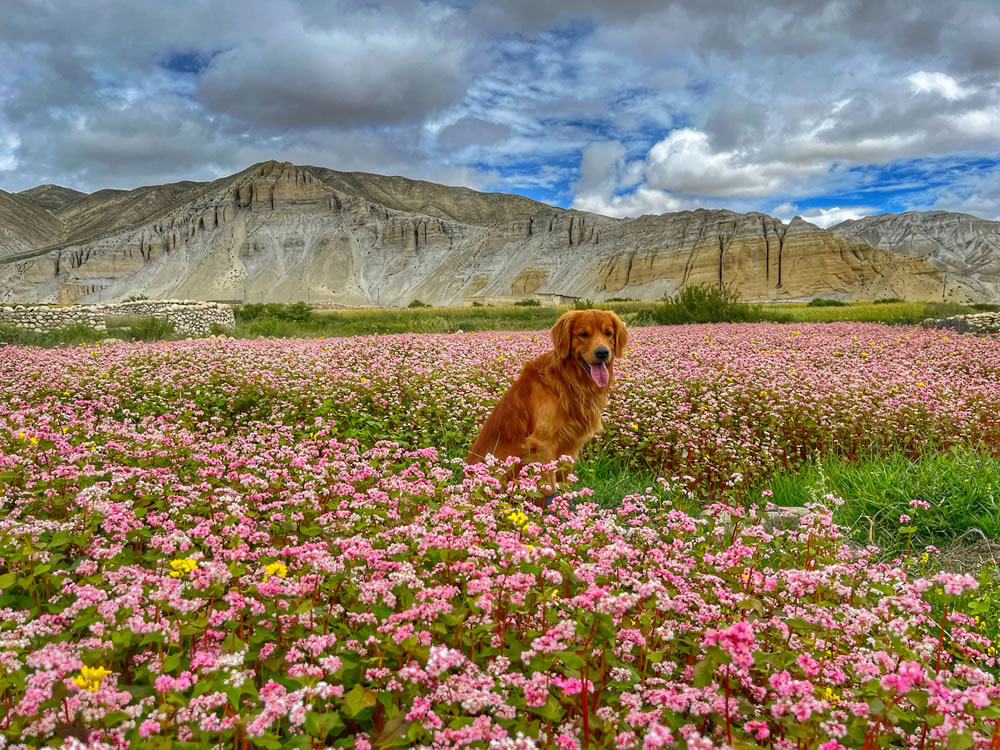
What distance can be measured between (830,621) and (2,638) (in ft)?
9.45

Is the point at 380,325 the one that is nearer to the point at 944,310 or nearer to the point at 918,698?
the point at 944,310

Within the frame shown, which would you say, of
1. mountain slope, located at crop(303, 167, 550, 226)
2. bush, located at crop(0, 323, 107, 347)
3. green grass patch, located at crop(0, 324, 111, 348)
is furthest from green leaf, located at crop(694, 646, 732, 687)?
mountain slope, located at crop(303, 167, 550, 226)

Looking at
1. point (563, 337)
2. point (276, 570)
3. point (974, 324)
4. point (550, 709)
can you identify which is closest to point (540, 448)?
point (563, 337)

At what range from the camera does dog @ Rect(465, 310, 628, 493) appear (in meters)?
5.12

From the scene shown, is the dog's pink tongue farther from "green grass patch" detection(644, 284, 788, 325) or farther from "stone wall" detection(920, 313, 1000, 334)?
"green grass patch" detection(644, 284, 788, 325)

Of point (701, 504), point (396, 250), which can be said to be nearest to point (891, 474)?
point (701, 504)

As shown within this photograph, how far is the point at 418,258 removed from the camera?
111 meters

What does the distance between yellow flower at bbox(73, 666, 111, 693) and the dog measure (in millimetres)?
3474

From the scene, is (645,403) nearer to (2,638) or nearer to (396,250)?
(2,638)

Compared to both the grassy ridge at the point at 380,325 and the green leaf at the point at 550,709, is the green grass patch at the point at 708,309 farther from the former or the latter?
the green leaf at the point at 550,709

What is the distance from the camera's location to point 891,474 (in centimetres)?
533

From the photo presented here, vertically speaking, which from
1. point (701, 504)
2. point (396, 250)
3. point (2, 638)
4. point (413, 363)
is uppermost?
point (396, 250)

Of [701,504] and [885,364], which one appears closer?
[701,504]

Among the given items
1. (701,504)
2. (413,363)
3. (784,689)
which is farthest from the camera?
(413,363)
